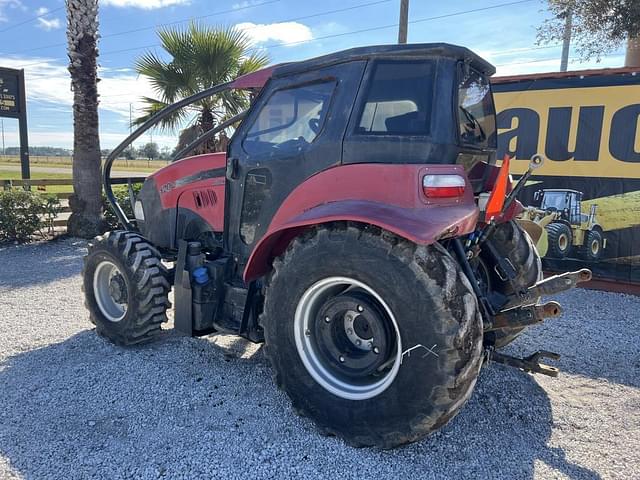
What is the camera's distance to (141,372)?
377 cm

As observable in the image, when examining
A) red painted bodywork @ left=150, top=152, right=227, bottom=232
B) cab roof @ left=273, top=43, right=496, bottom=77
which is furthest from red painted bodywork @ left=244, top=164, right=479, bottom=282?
red painted bodywork @ left=150, top=152, right=227, bottom=232

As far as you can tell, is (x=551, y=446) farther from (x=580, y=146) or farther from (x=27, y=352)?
(x=580, y=146)

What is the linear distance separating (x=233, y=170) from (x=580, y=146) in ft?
17.3

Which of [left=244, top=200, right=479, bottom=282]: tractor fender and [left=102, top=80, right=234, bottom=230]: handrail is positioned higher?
[left=102, top=80, right=234, bottom=230]: handrail

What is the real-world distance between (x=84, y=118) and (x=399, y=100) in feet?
27.7

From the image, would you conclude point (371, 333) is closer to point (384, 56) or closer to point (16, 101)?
point (384, 56)

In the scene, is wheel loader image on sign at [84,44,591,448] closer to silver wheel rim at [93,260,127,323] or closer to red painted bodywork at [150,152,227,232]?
red painted bodywork at [150,152,227,232]

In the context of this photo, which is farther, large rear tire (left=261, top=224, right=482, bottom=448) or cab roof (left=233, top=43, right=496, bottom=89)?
cab roof (left=233, top=43, right=496, bottom=89)

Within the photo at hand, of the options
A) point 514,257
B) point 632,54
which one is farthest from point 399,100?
point 632,54

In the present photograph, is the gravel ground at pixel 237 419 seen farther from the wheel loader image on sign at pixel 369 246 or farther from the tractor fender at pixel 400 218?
the tractor fender at pixel 400 218

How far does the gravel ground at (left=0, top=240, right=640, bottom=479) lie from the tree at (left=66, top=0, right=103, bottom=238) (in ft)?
17.0

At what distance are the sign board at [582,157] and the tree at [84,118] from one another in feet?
24.4

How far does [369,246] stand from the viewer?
8.72 feet

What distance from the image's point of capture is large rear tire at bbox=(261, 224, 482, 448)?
8.21 feet
